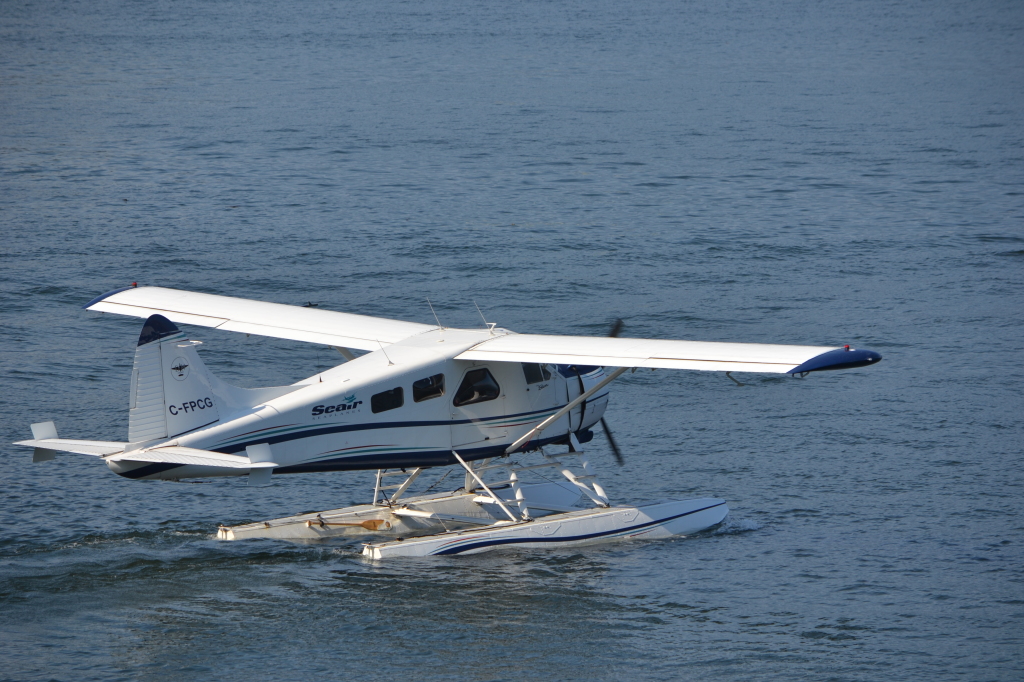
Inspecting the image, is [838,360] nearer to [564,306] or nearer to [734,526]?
[734,526]

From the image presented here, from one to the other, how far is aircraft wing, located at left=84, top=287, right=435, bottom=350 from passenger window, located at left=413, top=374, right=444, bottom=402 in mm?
1170

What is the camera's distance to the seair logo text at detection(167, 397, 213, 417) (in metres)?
14.9

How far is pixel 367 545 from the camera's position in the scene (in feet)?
55.2

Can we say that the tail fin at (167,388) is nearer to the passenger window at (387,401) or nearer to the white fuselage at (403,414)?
the white fuselage at (403,414)

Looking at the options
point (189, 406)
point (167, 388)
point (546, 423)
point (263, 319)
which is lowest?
point (546, 423)

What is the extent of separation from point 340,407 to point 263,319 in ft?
11.5

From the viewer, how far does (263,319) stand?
1908cm

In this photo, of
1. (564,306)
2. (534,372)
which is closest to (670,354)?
(534,372)

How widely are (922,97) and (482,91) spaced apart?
73.7 ft

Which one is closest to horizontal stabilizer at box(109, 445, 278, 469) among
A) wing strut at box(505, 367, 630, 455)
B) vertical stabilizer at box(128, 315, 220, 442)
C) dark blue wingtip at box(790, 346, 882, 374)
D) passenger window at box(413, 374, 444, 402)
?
vertical stabilizer at box(128, 315, 220, 442)

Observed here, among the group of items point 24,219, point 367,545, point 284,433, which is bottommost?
point 367,545

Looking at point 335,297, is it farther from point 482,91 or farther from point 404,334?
point 482,91

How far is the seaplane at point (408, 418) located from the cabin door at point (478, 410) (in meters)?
0.02

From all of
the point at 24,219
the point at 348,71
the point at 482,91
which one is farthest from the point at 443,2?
the point at 24,219
